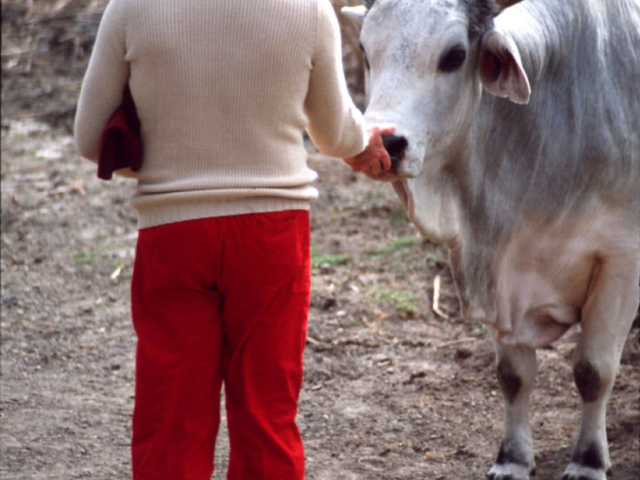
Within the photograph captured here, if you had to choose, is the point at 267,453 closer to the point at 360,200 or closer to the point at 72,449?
the point at 72,449

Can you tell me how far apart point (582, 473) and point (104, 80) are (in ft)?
6.55

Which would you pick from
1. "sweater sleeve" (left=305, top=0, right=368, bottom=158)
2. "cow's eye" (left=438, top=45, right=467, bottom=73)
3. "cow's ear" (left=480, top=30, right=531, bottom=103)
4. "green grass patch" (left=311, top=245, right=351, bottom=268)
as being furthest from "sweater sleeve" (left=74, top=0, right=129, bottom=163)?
"green grass patch" (left=311, top=245, right=351, bottom=268)

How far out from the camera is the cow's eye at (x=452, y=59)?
125 inches

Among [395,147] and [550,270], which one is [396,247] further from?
[395,147]

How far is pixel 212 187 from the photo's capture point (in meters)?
2.47


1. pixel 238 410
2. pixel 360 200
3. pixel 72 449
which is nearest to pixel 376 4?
pixel 238 410

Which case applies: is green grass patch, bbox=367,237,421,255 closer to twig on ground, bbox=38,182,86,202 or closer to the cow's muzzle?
twig on ground, bbox=38,182,86,202

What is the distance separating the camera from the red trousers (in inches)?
99.1

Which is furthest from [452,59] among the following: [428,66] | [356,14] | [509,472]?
[509,472]

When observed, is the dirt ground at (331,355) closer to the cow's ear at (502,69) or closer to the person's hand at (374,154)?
the person's hand at (374,154)

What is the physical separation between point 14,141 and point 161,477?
573cm

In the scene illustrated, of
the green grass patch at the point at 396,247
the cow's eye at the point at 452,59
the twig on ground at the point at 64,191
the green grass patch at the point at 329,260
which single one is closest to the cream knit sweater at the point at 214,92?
the cow's eye at the point at 452,59

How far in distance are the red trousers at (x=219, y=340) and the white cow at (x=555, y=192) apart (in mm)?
851

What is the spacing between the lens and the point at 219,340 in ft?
8.63
